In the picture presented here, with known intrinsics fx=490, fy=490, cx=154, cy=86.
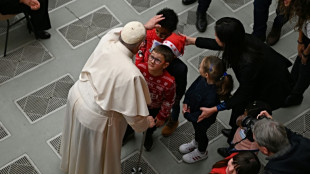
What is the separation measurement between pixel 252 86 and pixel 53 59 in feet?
8.51

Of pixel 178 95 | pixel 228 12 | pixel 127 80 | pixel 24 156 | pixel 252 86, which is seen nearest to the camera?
pixel 127 80

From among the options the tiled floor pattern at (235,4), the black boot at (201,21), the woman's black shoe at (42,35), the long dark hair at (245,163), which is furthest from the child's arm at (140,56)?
the tiled floor pattern at (235,4)

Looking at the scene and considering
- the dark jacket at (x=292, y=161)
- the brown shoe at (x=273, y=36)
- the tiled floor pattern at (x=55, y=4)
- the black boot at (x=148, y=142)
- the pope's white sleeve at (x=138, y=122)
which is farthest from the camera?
the tiled floor pattern at (x=55, y=4)

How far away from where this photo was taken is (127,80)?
355cm

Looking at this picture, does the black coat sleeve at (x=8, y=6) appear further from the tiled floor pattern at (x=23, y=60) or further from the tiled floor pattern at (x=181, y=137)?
the tiled floor pattern at (x=181, y=137)

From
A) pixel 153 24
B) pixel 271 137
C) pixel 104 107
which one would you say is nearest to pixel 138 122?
pixel 104 107

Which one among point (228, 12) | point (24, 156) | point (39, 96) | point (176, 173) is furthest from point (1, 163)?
point (228, 12)

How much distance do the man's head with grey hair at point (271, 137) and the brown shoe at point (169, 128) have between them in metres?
1.65

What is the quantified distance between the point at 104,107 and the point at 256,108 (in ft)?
4.16

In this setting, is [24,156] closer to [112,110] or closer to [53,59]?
[53,59]

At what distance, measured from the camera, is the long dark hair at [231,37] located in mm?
3865

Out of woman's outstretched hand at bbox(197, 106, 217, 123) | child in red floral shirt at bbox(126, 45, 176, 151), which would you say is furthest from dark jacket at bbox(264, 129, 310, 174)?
child in red floral shirt at bbox(126, 45, 176, 151)

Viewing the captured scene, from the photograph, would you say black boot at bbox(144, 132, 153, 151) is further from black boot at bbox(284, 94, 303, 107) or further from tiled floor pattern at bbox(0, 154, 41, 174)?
black boot at bbox(284, 94, 303, 107)

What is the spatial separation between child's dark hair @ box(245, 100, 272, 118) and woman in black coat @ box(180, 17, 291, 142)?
123mm
